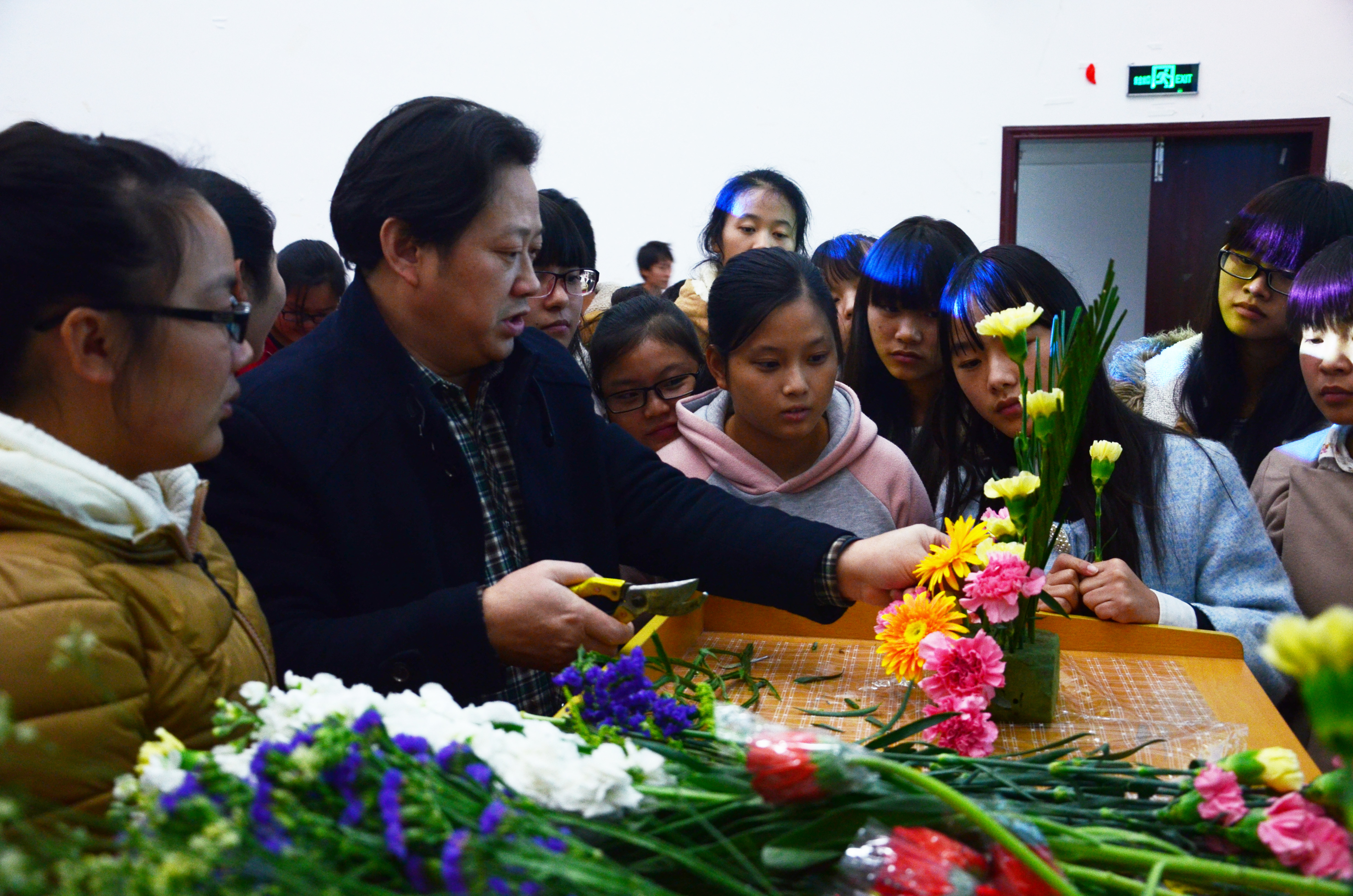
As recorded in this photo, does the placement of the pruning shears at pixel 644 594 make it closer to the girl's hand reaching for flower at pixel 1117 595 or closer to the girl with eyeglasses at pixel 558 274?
the girl's hand reaching for flower at pixel 1117 595

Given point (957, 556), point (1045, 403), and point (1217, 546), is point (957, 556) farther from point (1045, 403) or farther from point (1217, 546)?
point (1217, 546)

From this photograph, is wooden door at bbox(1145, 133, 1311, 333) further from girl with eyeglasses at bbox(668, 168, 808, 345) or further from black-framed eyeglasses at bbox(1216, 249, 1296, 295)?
black-framed eyeglasses at bbox(1216, 249, 1296, 295)

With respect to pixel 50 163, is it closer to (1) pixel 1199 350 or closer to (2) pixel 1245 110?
(1) pixel 1199 350

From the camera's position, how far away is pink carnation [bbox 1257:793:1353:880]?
2.53 ft

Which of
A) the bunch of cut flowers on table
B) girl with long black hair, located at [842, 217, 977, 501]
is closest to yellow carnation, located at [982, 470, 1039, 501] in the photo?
the bunch of cut flowers on table

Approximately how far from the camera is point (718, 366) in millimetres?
2279

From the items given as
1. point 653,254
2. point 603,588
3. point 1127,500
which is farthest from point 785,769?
point 653,254

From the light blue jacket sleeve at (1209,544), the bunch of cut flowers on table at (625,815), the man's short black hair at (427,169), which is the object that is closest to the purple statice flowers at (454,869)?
the bunch of cut flowers on table at (625,815)

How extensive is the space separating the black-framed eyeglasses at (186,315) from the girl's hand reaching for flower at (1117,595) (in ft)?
3.66

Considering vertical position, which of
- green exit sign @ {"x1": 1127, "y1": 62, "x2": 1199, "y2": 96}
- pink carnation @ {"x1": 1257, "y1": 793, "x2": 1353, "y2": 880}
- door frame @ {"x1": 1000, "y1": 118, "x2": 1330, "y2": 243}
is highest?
green exit sign @ {"x1": 1127, "y1": 62, "x2": 1199, "y2": 96}

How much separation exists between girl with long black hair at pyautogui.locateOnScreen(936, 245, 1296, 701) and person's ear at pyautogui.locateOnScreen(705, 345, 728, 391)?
0.44m

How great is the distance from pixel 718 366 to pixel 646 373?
248mm

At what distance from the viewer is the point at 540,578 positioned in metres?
1.26

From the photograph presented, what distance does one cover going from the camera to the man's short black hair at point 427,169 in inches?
58.2
